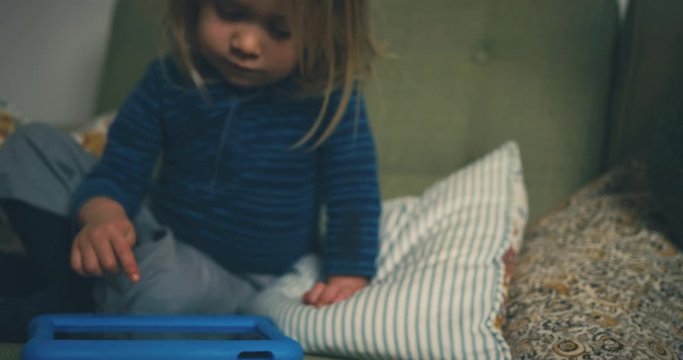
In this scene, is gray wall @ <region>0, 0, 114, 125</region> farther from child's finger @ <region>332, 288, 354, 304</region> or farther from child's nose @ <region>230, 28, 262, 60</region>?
child's finger @ <region>332, 288, 354, 304</region>

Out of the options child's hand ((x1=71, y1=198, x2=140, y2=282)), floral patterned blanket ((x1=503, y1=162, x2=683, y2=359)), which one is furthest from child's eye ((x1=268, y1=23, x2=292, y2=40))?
floral patterned blanket ((x1=503, y1=162, x2=683, y2=359))

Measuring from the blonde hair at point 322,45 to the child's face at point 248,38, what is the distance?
2cm

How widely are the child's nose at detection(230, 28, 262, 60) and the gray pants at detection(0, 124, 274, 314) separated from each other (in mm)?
241

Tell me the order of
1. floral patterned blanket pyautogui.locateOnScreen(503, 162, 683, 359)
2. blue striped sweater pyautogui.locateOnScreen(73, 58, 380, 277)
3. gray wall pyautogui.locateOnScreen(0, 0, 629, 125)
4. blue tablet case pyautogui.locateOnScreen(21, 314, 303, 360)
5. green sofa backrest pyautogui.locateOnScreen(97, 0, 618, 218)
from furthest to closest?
gray wall pyautogui.locateOnScreen(0, 0, 629, 125), green sofa backrest pyautogui.locateOnScreen(97, 0, 618, 218), blue striped sweater pyautogui.locateOnScreen(73, 58, 380, 277), floral patterned blanket pyautogui.locateOnScreen(503, 162, 683, 359), blue tablet case pyautogui.locateOnScreen(21, 314, 303, 360)

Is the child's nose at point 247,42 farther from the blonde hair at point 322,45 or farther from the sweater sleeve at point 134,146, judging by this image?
the sweater sleeve at point 134,146

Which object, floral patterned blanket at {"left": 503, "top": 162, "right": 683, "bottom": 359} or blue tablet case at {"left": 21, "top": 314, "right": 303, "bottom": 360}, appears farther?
floral patterned blanket at {"left": 503, "top": 162, "right": 683, "bottom": 359}

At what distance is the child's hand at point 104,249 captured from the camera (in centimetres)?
64

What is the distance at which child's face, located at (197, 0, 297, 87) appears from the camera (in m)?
0.70

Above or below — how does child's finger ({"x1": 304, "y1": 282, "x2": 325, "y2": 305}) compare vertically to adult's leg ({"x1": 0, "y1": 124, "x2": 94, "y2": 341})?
below

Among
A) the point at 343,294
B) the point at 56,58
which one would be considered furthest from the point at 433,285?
the point at 56,58

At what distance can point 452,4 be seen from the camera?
1022mm

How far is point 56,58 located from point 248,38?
34.3 inches

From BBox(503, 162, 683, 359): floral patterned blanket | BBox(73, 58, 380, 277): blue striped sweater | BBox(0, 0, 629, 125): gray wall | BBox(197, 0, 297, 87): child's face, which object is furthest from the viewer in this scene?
BBox(0, 0, 629, 125): gray wall

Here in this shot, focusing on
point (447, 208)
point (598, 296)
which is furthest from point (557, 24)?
point (598, 296)
